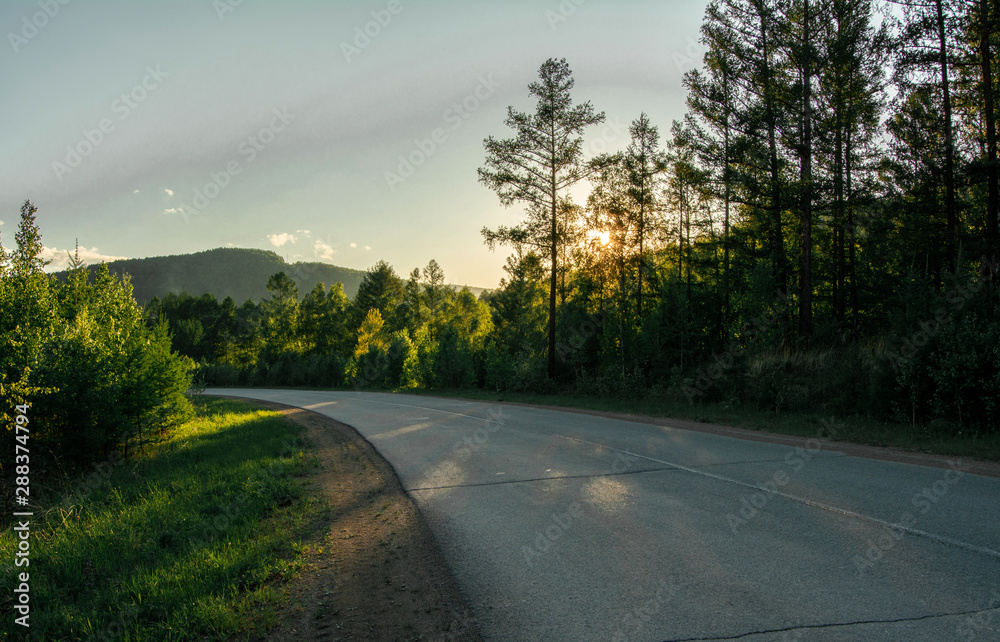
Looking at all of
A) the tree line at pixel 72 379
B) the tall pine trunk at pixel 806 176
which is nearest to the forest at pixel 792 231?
the tall pine trunk at pixel 806 176

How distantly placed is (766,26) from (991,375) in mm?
14818

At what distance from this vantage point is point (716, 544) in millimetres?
4762

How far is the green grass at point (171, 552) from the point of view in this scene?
3.85 meters

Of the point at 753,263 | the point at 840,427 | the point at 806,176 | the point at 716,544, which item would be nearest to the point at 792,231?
the point at 753,263

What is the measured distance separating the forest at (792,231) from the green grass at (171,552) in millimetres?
12925

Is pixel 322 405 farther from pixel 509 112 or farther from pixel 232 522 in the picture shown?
pixel 232 522

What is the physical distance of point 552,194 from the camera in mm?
25188

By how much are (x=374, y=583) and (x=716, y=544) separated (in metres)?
3.07

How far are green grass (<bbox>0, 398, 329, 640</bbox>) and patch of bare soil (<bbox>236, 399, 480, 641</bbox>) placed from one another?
0.76 feet

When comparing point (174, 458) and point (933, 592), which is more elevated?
point (933, 592)

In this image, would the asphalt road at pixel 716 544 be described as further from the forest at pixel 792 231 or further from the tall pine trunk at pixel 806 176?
the tall pine trunk at pixel 806 176

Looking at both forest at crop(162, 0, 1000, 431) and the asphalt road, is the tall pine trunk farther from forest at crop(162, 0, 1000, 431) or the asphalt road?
the asphalt road

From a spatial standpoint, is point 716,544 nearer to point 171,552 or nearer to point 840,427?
point 171,552

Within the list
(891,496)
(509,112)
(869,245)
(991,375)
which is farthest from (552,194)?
(891,496)
